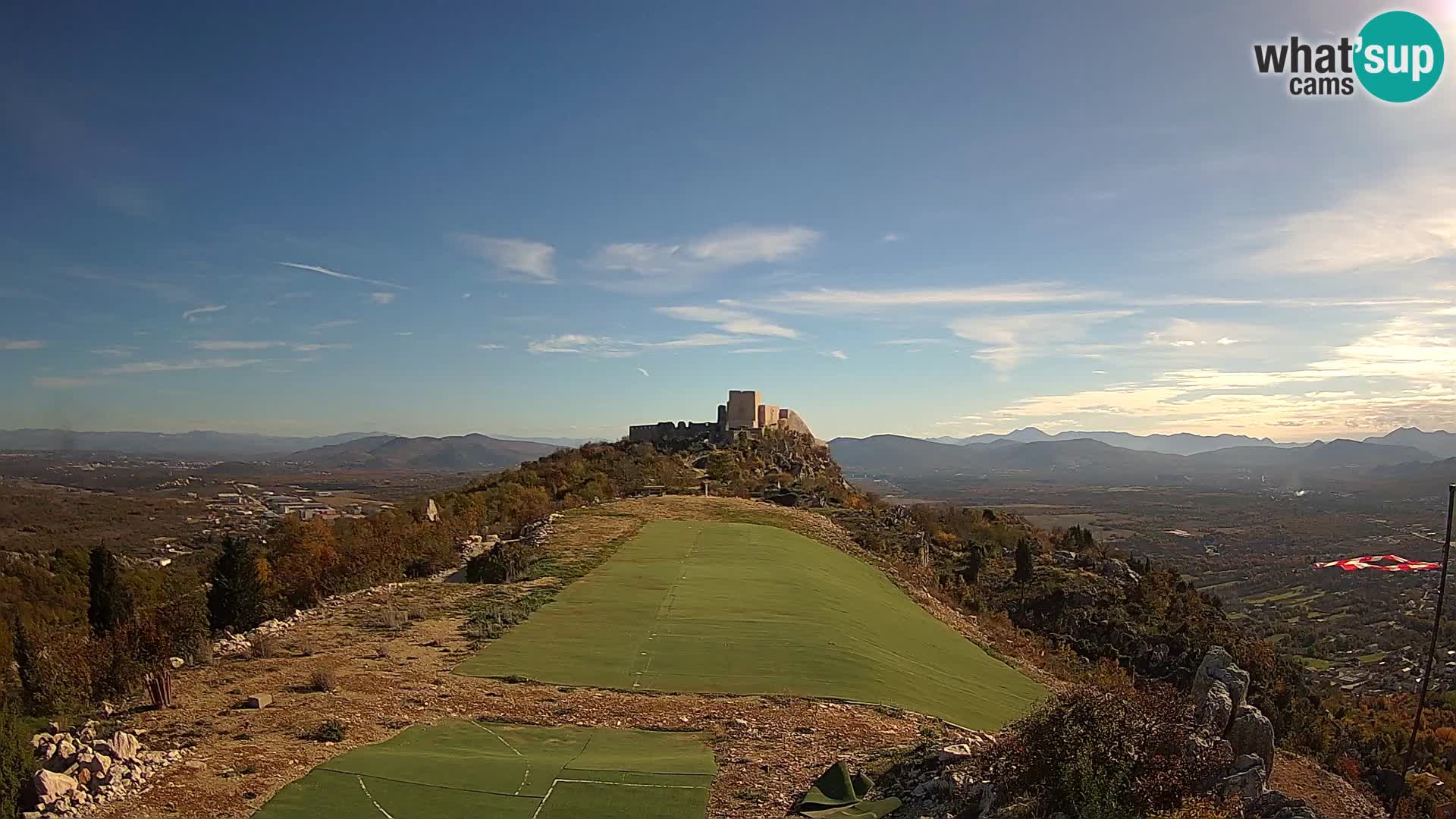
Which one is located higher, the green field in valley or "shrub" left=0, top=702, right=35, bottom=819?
"shrub" left=0, top=702, right=35, bottom=819

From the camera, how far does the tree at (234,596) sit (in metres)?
17.0

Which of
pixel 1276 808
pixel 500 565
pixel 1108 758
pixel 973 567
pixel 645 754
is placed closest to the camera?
pixel 1108 758

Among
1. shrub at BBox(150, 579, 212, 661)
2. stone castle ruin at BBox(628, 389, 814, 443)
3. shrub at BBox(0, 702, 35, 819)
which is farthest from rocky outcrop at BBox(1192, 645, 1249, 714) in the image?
stone castle ruin at BBox(628, 389, 814, 443)

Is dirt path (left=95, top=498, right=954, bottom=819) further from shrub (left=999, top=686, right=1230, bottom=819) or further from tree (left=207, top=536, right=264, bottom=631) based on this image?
shrub (left=999, top=686, right=1230, bottom=819)

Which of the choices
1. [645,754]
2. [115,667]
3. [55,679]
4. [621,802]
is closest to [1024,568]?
[645,754]

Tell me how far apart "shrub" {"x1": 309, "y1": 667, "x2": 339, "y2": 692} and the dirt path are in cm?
8

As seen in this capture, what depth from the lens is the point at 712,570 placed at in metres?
22.9

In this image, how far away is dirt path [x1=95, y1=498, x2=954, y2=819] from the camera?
9.05m

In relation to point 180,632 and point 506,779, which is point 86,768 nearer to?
point 506,779

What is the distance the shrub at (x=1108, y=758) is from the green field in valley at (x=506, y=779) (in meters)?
3.66

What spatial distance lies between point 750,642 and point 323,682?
7.61 meters

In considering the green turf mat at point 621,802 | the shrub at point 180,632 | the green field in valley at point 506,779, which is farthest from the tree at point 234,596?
the green turf mat at point 621,802

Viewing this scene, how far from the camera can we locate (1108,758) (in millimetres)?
6910

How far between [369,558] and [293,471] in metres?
154
